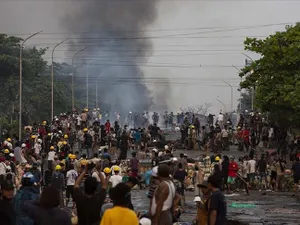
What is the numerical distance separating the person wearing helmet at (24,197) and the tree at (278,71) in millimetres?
29692

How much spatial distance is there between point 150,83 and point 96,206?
117066 mm

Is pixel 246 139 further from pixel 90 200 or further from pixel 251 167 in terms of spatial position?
pixel 90 200

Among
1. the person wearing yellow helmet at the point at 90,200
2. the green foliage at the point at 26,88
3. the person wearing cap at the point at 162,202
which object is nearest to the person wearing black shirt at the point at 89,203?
the person wearing yellow helmet at the point at 90,200

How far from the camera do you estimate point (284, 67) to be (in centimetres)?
4356

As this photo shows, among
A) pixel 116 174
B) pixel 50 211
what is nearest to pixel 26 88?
pixel 116 174

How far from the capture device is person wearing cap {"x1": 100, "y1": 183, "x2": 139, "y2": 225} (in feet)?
31.5

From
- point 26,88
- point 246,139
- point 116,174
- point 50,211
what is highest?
point 26,88

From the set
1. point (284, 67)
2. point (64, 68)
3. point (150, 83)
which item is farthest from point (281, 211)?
point (150, 83)

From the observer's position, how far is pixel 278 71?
4350 cm

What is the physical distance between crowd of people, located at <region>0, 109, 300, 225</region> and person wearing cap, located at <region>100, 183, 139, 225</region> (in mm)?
10

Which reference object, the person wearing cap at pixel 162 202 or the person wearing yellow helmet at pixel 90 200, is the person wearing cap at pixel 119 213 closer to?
the person wearing yellow helmet at pixel 90 200

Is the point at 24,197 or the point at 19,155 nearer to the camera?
the point at 24,197

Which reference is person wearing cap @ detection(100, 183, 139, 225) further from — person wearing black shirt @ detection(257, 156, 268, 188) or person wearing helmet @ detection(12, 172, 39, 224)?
person wearing black shirt @ detection(257, 156, 268, 188)

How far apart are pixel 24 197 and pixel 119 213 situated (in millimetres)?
2999
